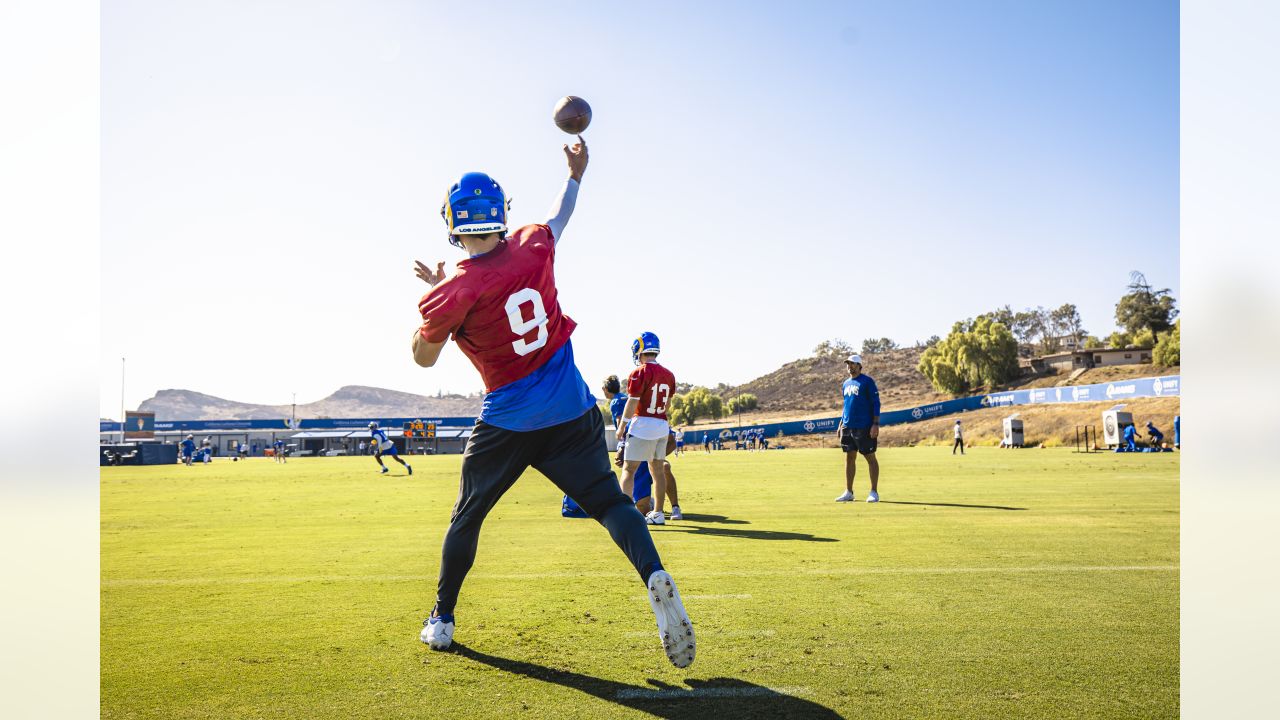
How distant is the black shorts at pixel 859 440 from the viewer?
502 inches

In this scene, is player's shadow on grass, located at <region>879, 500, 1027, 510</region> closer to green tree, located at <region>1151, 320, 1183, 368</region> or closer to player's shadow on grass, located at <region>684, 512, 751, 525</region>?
player's shadow on grass, located at <region>684, 512, 751, 525</region>

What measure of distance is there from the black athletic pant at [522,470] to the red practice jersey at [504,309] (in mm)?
329

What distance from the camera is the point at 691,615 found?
202 inches

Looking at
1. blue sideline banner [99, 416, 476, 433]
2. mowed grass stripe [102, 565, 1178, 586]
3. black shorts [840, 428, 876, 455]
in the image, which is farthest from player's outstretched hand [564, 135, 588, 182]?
blue sideline banner [99, 416, 476, 433]

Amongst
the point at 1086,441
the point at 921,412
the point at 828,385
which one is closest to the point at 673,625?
the point at 1086,441

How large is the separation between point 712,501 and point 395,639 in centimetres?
1018

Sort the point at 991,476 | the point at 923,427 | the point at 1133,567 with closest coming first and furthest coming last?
the point at 1133,567, the point at 991,476, the point at 923,427

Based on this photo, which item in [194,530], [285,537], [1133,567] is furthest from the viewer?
[194,530]

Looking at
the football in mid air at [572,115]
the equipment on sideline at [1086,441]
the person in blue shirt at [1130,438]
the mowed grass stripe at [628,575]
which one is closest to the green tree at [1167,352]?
the equipment on sideline at [1086,441]

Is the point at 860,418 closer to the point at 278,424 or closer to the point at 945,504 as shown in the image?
the point at 945,504

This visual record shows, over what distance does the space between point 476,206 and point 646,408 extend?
20.3 feet

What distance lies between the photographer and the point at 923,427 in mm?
72062
